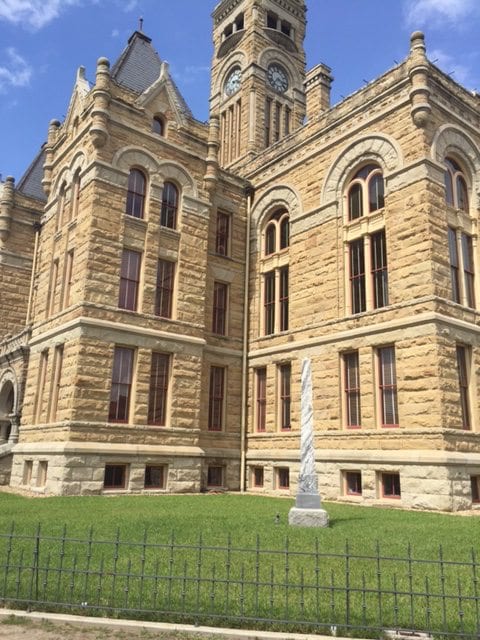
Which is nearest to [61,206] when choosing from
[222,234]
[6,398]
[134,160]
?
[134,160]

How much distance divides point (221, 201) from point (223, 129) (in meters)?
18.6

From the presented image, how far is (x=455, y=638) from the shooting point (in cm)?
571

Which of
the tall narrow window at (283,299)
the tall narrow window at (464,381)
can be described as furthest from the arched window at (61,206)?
the tall narrow window at (464,381)

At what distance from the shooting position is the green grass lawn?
626cm

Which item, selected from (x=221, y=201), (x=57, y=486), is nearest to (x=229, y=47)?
(x=221, y=201)

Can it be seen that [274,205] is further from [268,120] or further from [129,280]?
[268,120]

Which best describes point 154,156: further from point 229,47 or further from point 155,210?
point 229,47

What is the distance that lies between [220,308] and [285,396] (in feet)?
16.9

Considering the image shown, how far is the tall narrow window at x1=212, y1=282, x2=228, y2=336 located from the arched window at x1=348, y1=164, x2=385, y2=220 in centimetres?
691

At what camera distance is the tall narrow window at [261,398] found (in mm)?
23875

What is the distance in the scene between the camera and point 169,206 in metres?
23.3

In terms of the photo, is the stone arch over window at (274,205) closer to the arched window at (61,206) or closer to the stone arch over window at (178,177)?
the stone arch over window at (178,177)

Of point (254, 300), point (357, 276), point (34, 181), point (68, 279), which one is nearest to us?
point (357, 276)

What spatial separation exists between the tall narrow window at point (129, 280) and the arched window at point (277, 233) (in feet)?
22.4
